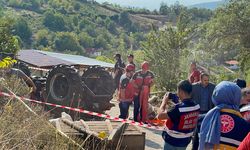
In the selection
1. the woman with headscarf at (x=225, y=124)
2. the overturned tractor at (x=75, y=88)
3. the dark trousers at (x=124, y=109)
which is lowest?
the dark trousers at (x=124, y=109)

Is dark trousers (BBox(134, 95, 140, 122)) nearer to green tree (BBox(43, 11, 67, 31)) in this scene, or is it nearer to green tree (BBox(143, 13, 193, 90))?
green tree (BBox(143, 13, 193, 90))

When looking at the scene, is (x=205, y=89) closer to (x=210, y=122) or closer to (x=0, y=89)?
(x=0, y=89)

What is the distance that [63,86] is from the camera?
1014cm

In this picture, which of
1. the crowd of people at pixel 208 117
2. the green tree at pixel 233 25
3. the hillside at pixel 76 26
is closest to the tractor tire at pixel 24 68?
the crowd of people at pixel 208 117

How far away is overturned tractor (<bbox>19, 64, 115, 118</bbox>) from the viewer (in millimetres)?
9867

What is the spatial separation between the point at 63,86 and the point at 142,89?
70.3 inches

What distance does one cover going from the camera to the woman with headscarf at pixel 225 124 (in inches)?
150

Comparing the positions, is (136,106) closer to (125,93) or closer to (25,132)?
(125,93)

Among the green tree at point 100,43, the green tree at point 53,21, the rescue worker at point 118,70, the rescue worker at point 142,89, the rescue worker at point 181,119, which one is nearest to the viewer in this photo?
the rescue worker at point 181,119

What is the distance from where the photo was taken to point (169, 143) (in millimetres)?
5188

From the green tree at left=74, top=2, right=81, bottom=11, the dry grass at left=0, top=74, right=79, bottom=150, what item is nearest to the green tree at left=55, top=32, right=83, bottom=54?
the green tree at left=74, top=2, right=81, bottom=11

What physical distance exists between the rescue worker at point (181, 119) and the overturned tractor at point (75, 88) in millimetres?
4414

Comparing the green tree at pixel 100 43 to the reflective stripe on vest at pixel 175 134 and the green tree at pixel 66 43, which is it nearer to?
the green tree at pixel 66 43

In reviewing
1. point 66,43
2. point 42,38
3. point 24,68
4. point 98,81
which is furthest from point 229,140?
point 42,38
